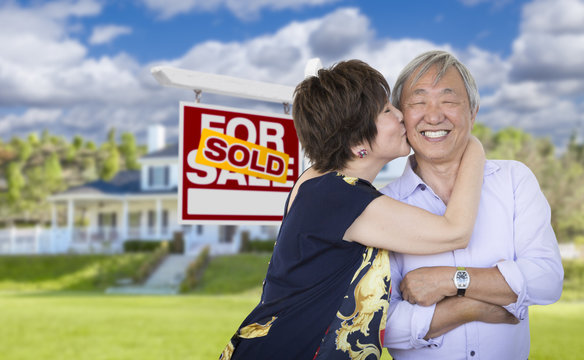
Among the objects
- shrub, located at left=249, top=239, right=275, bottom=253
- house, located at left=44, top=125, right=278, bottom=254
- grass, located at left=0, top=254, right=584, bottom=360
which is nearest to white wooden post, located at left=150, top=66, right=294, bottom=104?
grass, located at left=0, top=254, right=584, bottom=360

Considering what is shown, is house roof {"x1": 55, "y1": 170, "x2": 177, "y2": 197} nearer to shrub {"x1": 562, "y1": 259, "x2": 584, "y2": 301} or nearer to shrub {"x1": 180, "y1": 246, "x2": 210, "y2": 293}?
shrub {"x1": 180, "y1": 246, "x2": 210, "y2": 293}

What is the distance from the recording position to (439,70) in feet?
8.58

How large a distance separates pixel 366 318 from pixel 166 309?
14881 millimetres

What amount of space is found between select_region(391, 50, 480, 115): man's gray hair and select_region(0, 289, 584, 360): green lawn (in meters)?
5.27

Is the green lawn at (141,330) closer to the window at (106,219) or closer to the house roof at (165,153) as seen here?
the house roof at (165,153)

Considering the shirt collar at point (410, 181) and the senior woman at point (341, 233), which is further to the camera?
the shirt collar at point (410, 181)

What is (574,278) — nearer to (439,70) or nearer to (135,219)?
(135,219)

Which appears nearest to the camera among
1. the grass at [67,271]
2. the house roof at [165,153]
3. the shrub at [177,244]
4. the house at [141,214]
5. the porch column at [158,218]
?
the grass at [67,271]

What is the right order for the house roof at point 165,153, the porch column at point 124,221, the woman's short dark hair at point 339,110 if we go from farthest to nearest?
1. the house roof at point 165,153
2. the porch column at point 124,221
3. the woman's short dark hair at point 339,110

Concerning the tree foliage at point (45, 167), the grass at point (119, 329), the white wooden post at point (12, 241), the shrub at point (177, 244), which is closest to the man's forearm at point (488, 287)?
the grass at point (119, 329)

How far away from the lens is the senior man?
242 cm

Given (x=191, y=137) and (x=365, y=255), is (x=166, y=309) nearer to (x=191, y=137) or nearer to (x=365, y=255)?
(x=191, y=137)

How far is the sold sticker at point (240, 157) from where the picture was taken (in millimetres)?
3676

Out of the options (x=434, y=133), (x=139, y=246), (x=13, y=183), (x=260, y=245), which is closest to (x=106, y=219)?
(x=139, y=246)
